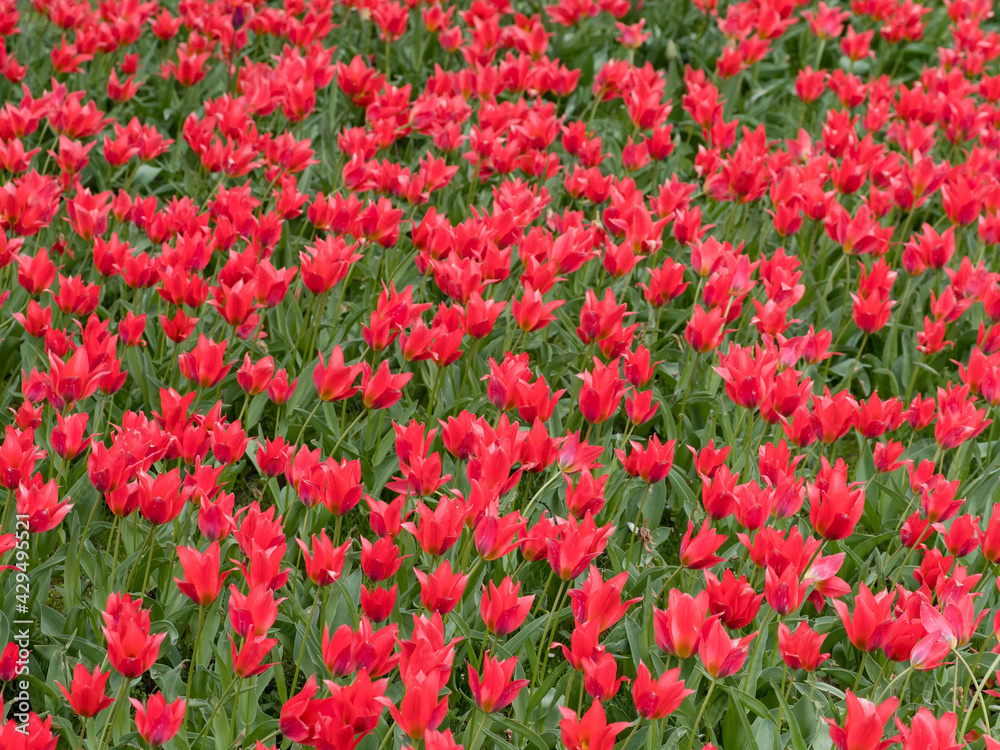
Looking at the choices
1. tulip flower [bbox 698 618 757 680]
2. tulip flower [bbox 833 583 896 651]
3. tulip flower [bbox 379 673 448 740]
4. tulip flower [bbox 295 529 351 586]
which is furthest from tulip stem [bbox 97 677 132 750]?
tulip flower [bbox 833 583 896 651]

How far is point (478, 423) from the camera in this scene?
281cm

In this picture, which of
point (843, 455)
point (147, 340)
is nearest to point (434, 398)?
point (147, 340)

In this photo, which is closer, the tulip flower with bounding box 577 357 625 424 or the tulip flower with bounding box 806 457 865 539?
the tulip flower with bounding box 806 457 865 539

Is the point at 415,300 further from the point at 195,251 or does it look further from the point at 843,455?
the point at 843,455

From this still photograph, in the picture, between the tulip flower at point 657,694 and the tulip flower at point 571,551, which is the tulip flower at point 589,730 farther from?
the tulip flower at point 571,551

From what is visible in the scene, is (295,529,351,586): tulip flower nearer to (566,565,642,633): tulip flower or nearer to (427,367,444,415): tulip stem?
(566,565,642,633): tulip flower

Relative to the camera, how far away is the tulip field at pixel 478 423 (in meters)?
2.32

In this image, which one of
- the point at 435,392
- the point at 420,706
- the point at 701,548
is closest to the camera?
the point at 420,706

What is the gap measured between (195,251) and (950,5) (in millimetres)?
5660

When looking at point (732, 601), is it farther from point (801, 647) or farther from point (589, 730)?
point (589, 730)

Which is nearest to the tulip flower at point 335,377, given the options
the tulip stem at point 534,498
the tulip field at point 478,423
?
the tulip field at point 478,423

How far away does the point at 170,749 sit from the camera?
234cm

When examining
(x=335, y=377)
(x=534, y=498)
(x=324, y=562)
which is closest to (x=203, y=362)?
(x=335, y=377)

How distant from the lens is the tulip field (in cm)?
232
